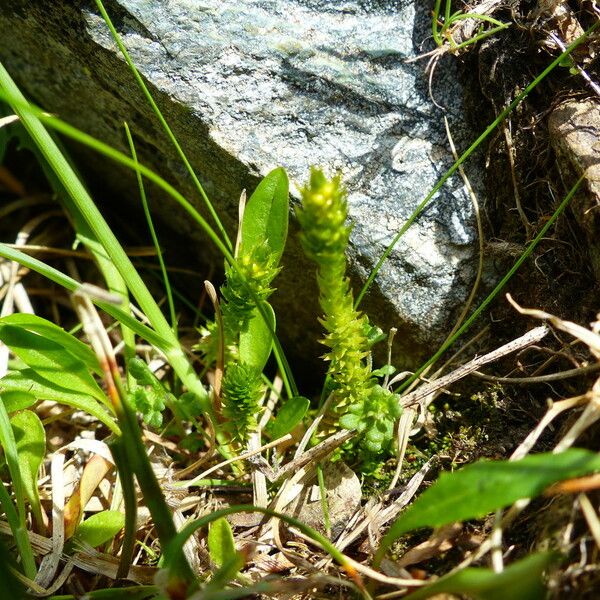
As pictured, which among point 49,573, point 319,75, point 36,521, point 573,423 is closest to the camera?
point 573,423

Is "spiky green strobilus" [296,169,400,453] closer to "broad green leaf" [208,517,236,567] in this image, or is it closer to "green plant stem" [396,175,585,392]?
"green plant stem" [396,175,585,392]

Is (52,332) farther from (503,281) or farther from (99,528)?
(503,281)

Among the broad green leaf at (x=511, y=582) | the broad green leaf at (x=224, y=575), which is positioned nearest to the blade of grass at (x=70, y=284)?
the broad green leaf at (x=224, y=575)

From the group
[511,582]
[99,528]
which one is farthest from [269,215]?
[511,582]

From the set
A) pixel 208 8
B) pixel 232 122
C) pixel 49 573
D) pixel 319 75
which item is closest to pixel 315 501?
pixel 49 573

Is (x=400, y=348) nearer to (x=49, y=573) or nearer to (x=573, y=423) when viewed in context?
(x=573, y=423)

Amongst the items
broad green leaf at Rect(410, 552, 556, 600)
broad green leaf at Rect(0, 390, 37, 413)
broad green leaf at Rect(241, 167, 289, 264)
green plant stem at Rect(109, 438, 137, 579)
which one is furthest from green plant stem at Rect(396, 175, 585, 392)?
broad green leaf at Rect(0, 390, 37, 413)
